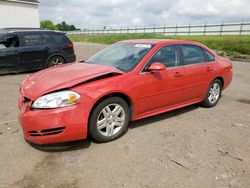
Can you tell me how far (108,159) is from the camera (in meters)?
3.17

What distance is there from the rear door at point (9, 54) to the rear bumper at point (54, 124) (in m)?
5.88

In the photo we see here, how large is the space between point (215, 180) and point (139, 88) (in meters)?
1.72

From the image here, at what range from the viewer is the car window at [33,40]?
8.80 meters

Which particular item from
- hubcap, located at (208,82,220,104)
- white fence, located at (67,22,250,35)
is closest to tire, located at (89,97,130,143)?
hubcap, located at (208,82,220,104)

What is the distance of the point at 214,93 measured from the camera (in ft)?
18.0

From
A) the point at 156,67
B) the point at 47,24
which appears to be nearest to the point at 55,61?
the point at 156,67

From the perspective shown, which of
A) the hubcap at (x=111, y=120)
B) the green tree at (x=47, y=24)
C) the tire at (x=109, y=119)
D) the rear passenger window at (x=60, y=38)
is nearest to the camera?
the tire at (x=109, y=119)

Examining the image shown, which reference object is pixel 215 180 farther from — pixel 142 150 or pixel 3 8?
pixel 3 8

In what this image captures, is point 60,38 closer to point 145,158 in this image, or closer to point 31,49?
point 31,49

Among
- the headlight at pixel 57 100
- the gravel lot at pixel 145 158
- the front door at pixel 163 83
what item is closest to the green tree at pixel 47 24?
the gravel lot at pixel 145 158

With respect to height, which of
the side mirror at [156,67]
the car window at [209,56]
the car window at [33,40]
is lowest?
the side mirror at [156,67]

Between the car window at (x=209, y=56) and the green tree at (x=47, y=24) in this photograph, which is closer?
the car window at (x=209, y=56)

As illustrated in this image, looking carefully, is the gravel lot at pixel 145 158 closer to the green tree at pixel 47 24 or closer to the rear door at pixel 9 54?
the rear door at pixel 9 54

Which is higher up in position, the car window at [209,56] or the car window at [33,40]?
the car window at [33,40]
